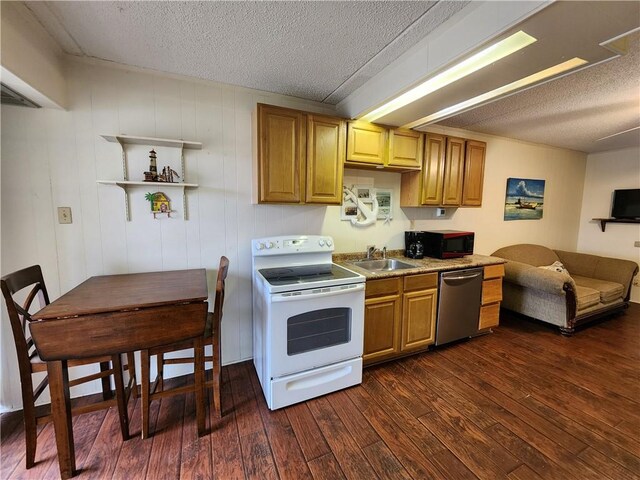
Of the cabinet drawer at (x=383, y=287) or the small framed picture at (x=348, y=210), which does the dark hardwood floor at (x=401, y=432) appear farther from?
the small framed picture at (x=348, y=210)

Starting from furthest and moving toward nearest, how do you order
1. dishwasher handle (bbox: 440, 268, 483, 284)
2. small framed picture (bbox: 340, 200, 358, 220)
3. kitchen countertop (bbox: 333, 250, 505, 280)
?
small framed picture (bbox: 340, 200, 358, 220), dishwasher handle (bbox: 440, 268, 483, 284), kitchen countertop (bbox: 333, 250, 505, 280)

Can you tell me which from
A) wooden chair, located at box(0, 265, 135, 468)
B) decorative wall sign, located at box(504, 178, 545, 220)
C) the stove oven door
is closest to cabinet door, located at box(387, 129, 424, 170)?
the stove oven door

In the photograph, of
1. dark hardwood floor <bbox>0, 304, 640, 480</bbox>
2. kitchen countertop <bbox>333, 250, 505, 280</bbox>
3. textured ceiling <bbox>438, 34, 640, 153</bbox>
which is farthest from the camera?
kitchen countertop <bbox>333, 250, 505, 280</bbox>

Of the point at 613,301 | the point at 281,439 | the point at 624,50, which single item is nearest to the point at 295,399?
the point at 281,439

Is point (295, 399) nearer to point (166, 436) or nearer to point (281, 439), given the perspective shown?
Result: point (281, 439)

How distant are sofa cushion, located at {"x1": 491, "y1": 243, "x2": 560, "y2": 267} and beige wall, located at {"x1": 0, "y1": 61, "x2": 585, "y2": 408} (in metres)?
2.52

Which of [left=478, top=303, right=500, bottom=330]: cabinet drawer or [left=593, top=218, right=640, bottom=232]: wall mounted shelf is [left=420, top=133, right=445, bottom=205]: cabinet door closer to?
[left=478, top=303, right=500, bottom=330]: cabinet drawer

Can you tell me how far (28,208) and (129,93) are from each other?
107 cm

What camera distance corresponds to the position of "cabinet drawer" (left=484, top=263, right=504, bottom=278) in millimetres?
3020

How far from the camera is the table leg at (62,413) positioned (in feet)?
4.77

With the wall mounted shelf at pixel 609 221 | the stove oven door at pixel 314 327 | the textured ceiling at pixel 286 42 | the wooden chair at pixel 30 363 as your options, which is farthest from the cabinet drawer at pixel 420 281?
the wall mounted shelf at pixel 609 221

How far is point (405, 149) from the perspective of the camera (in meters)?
2.80

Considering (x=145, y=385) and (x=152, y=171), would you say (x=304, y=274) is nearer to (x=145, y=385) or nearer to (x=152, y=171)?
(x=145, y=385)

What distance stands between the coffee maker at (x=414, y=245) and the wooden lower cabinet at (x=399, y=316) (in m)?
0.48
